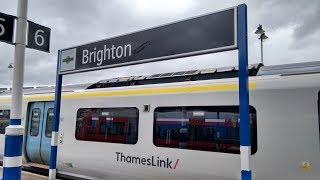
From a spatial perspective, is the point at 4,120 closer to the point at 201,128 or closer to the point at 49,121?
the point at 49,121

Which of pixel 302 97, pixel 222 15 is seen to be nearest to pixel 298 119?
pixel 302 97

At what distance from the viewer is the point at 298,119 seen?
4840mm

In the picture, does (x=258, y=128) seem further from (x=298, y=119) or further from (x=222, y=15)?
(x=222, y=15)

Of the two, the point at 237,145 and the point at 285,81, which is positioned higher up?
the point at 285,81

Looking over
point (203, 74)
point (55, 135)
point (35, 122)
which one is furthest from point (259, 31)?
point (55, 135)

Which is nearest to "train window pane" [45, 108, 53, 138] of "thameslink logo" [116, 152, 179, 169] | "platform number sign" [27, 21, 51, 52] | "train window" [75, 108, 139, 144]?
"train window" [75, 108, 139, 144]

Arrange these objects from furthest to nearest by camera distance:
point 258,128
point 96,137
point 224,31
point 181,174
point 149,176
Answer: point 96,137 → point 149,176 → point 181,174 → point 258,128 → point 224,31

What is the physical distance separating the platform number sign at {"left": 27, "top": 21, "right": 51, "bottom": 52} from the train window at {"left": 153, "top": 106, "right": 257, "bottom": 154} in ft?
7.80

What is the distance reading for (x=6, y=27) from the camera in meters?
5.20

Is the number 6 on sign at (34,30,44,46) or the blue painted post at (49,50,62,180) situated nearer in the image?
the number 6 on sign at (34,30,44,46)

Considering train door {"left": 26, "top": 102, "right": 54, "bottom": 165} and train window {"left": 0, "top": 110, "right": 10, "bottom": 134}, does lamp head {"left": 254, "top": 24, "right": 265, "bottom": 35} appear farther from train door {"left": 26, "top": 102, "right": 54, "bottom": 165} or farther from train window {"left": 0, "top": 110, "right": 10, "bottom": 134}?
train window {"left": 0, "top": 110, "right": 10, "bottom": 134}

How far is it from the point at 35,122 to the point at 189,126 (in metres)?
5.19

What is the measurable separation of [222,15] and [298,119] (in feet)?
6.26

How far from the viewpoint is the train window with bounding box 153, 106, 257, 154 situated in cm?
540
